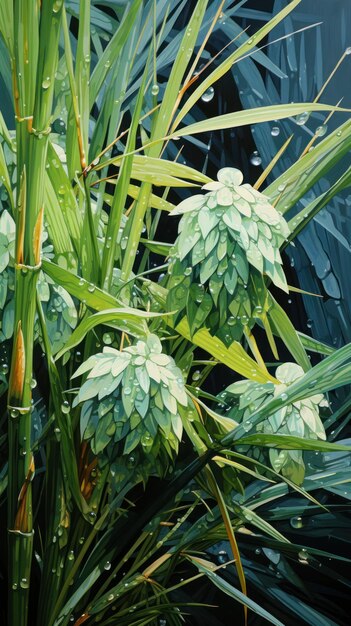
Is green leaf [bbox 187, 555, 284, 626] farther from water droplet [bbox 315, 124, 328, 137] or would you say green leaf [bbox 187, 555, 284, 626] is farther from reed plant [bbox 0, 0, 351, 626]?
water droplet [bbox 315, 124, 328, 137]

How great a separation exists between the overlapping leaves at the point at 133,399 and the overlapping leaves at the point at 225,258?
0.03 m

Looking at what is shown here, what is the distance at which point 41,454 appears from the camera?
56 centimetres

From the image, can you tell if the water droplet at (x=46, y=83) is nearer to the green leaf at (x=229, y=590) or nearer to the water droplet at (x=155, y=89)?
the water droplet at (x=155, y=89)

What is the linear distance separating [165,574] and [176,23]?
43 cm

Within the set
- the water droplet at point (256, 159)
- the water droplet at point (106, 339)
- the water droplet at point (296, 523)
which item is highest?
the water droplet at point (256, 159)

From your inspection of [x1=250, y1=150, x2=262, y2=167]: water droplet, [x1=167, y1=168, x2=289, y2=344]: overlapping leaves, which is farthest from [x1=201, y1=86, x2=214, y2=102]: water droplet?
[x1=167, y1=168, x2=289, y2=344]: overlapping leaves

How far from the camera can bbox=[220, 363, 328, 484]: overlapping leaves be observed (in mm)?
443

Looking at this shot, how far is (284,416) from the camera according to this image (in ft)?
1.46

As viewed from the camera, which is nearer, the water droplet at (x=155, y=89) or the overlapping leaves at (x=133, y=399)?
the overlapping leaves at (x=133, y=399)

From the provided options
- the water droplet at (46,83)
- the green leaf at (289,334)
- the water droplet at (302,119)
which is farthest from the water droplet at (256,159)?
the water droplet at (46,83)

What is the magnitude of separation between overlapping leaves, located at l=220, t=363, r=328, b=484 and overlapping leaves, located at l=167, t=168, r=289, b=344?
0.06 meters

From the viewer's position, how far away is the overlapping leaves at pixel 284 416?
17.5 inches

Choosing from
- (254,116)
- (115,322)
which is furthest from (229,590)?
(254,116)

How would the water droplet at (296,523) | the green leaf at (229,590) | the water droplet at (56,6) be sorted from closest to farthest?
the water droplet at (56,6) < the green leaf at (229,590) < the water droplet at (296,523)
